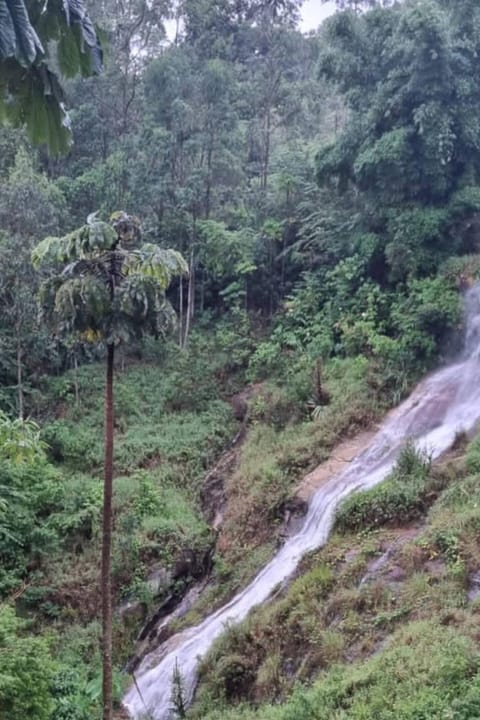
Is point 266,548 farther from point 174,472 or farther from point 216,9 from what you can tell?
point 216,9

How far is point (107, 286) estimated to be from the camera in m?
9.44

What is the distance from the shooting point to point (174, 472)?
56.5ft

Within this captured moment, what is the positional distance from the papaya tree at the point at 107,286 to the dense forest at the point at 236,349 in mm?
39

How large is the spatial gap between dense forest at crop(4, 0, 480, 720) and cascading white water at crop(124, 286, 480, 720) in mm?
423

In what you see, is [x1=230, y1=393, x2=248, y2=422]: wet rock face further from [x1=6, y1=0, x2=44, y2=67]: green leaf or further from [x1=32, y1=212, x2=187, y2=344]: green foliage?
[x1=6, y1=0, x2=44, y2=67]: green leaf

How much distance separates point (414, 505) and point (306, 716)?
4.44 m

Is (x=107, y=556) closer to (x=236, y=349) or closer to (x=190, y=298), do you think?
(x=236, y=349)

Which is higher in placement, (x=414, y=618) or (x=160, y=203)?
(x=160, y=203)

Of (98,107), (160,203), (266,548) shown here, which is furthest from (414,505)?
(98,107)

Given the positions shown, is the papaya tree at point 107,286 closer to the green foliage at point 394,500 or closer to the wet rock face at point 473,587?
the green foliage at point 394,500

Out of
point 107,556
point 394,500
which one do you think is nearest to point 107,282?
point 107,556

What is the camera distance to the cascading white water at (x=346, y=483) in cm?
1098

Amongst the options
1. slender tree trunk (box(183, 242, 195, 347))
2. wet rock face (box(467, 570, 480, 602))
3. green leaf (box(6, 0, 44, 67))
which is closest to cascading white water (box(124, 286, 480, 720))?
wet rock face (box(467, 570, 480, 602))

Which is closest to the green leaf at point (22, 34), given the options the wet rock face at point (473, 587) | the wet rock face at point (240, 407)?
the wet rock face at point (473, 587)
